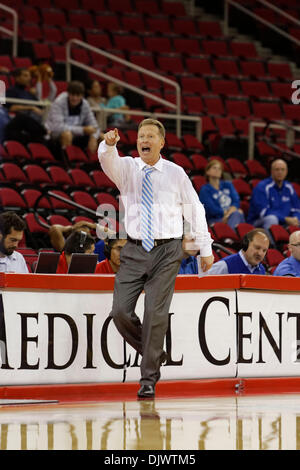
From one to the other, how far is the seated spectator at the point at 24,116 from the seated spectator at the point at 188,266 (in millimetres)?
4131

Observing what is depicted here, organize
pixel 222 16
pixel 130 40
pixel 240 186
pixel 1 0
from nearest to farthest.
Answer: pixel 240 186 < pixel 1 0 < pixel 130 40 < pixel 222 16

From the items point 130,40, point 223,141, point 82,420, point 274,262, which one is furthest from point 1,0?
point 82,420

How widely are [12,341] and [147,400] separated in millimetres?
948

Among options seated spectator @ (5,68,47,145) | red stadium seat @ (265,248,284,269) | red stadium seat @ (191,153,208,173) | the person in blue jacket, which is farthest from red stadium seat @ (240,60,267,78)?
red stadium seat @ (265,248,284,269)

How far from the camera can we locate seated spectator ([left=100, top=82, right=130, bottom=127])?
44.8 ft

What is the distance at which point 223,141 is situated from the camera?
14.6 m

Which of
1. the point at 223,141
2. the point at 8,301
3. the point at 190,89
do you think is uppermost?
the point at 190,89

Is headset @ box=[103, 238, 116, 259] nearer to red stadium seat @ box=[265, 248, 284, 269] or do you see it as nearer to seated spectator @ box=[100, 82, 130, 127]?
red stadium seat @ box=[265, 248, 284, 269]

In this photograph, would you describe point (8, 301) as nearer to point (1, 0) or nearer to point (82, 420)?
point (82, 420)

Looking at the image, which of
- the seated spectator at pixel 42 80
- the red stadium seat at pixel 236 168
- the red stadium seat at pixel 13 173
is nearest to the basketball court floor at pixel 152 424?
the red stadium seat at pixel 13 173

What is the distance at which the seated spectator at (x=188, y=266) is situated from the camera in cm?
837

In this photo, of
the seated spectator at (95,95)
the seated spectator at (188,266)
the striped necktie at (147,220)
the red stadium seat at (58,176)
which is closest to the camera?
the striped necktie at (147,220)

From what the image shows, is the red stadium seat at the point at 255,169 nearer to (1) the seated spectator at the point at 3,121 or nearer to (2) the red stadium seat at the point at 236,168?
(2) the red stadium seat at the point at 236,168

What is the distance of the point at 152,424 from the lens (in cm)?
513
